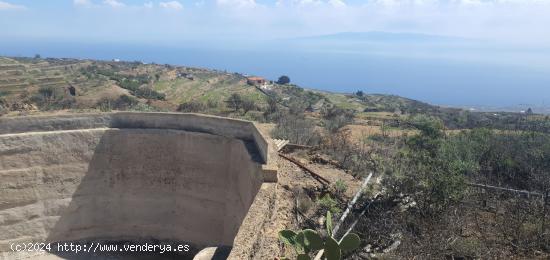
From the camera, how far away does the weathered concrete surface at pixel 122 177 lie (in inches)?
462

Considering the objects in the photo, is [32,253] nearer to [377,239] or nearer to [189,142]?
[189,142]

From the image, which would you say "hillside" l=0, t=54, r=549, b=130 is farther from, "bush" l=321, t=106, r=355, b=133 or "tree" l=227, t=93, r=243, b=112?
"bush" l=321, t=106, r=355, b=133

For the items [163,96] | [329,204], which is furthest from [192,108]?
[329,204]

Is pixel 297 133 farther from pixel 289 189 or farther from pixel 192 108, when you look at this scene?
pixel 192 108

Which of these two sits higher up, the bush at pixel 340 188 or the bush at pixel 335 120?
the bush at pixel 340 188

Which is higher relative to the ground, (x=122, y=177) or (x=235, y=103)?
(x=235, y=103)

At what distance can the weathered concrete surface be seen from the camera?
38.5 feet

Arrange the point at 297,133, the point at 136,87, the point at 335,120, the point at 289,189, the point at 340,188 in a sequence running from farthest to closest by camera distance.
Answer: the point at 136,87
the point at 335,120
the point at 297,133
the point at 340,188
the point at 289,189

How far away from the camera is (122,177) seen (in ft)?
42.0

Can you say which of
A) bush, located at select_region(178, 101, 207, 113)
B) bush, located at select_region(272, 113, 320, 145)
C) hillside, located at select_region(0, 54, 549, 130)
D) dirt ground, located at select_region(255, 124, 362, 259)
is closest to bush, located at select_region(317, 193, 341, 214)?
dirt ground, located at select_region(255, 124, 362, 259)

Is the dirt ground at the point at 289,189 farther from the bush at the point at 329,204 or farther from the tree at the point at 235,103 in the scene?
the tree at the point at 235,103

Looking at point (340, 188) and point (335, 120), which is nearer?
point (340, 188)

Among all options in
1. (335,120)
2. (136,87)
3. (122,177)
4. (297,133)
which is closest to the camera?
(122,177)

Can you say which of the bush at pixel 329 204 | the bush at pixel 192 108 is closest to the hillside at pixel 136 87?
the bush at pixel 192 108
